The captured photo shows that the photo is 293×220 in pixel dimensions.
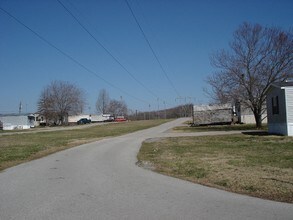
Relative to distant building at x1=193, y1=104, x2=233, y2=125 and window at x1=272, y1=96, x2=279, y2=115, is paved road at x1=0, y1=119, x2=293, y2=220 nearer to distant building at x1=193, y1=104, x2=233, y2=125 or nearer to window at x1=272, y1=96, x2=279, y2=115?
window at x1=272, y1=96, x2=279, y2=115

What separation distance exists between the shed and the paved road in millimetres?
18688

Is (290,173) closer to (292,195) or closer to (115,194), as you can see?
(292,195)

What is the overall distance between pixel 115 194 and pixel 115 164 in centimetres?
623

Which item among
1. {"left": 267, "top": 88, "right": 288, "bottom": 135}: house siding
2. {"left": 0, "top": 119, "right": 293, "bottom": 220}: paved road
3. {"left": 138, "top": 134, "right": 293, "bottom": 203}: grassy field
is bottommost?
{"left": 0, "top": 119, "right": 293, "bottom": 220}: paved road

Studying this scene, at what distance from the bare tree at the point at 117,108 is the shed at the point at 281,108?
127 metres

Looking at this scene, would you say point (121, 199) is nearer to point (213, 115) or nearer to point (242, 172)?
point (242, 172)

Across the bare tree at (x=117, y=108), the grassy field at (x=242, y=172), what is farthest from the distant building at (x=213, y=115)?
the bare tree at (x=117, y=108)

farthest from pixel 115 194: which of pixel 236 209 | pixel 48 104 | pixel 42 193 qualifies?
pixel 48 104

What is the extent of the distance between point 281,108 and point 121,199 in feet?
77.8

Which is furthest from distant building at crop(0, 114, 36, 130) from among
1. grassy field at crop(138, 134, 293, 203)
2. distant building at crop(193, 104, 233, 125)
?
grassy field at crop(138, 134, 293, 203)

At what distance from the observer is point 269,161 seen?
47.1 feet

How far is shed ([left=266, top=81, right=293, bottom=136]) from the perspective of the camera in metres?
27.9

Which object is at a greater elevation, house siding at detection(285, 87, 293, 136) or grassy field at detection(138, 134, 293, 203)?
house siding at detection(285, 87, 293, 136)

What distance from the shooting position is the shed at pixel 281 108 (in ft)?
91.5
